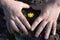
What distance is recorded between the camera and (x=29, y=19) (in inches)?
95.2

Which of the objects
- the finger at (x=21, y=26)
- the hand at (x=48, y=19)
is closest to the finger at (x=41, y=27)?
the hand at (x=48, y=19)

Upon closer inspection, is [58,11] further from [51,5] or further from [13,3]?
[13,3]

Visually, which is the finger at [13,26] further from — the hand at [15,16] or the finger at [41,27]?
the finger at [41,27]

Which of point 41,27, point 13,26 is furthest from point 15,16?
point 41,27

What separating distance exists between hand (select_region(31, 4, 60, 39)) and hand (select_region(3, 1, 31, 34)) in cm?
10

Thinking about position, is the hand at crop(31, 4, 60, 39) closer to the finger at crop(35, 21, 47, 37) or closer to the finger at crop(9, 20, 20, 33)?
the finger at crop(35, 21, 47, 37)

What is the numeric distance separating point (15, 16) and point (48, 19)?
0.32 metres

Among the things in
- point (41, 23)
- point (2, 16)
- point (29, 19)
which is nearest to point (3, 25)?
point (2, 16)

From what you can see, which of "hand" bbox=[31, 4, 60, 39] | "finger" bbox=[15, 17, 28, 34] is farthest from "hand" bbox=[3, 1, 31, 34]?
"hand" bbox=[31, 4, 60, 39]

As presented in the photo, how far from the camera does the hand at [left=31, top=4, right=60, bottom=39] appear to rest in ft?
7.47

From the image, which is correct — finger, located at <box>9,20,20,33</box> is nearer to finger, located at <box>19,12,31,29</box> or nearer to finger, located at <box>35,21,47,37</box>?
finger, located at <box>19,12,31,29</box>

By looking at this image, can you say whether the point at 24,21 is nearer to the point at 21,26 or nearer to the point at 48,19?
the point at 21,26

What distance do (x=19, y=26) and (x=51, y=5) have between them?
38 cm

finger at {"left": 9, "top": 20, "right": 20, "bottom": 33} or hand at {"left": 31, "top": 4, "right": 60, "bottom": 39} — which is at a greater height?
hand at {"left": 31, "top": 4, "right": 60, "bottom": 39}
